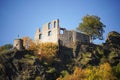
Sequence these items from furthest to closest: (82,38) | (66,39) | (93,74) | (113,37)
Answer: (113,37) < (82,38) < (66,39) < (93,74)

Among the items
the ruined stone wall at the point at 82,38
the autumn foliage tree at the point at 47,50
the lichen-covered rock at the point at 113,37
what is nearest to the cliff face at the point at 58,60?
the lichen-covered rock at the point at 113,37

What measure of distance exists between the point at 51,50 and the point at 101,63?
11832 millimetres

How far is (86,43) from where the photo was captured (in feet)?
383

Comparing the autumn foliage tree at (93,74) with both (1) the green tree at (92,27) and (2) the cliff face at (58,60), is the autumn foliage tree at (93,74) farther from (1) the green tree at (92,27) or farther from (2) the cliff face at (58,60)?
(1) the green tree at (92,27)

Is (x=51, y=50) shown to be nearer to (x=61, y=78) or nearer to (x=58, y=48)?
(x=58, y=48)

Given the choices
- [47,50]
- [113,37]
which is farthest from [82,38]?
[47,50]

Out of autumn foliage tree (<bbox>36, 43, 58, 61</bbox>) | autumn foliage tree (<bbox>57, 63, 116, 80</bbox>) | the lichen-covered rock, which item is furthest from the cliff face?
autumn foliage tree (<bbox>57, 63, 116, 80</bbox>)

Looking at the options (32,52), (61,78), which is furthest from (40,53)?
(61,78)

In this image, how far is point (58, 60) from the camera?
4336 inches

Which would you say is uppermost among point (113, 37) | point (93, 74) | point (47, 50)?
point (113, 37)

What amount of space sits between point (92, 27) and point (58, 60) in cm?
1917

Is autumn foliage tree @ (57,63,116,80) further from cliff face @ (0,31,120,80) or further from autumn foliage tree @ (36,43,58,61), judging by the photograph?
autumn foliage tree @ (36,43,58,61)

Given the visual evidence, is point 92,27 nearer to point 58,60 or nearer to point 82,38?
point 82,38

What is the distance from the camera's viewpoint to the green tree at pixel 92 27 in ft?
409
